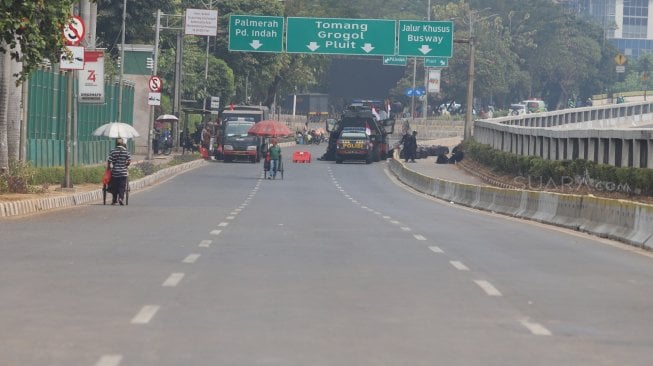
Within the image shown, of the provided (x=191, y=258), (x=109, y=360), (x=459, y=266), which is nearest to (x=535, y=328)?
(x=109, y=360)

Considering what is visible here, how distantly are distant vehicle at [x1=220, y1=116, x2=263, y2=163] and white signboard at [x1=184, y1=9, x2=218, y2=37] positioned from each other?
17.4 ft

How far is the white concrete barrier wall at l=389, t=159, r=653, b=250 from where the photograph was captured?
81.5 ft

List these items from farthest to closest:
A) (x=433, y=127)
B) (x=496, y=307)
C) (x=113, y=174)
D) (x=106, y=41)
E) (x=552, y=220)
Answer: (x=433, y=127)
(x=106, y=41)
(x=113, y=174)
(x=552, y=220)
(x=496, y=307)

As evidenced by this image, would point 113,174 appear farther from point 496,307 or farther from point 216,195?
point 496,307

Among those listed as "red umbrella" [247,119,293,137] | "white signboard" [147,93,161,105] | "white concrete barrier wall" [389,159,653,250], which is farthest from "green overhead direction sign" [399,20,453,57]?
"white concrete barrier wall" [389,159,653,250]

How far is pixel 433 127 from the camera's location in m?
138

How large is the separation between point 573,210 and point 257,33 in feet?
145

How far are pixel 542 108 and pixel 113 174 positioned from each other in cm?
11964

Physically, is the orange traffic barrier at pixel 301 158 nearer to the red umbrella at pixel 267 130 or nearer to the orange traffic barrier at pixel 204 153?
the orange traffic barrier at pixel 204 153

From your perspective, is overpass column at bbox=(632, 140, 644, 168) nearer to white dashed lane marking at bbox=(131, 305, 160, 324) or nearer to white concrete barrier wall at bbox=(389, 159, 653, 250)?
white concrete barrier wall at bbox=(389, 159, 653, 250)

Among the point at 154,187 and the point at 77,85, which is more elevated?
the point at 77,85

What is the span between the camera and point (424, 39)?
73312 millimetres

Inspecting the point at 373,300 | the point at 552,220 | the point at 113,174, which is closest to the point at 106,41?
the point at 113,174

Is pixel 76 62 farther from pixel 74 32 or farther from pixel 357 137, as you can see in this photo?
pixel 357 137
